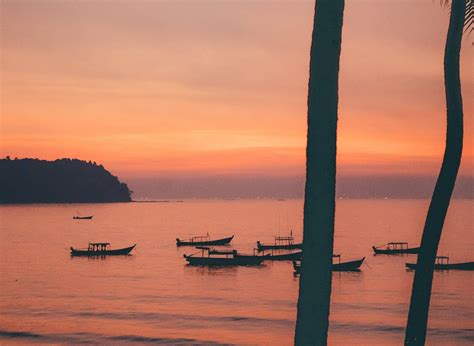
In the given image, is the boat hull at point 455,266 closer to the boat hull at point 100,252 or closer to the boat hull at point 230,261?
the boat hull at point 230,261

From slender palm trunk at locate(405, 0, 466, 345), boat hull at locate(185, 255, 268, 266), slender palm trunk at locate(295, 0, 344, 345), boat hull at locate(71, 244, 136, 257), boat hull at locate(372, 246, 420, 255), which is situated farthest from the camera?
boat hull at locate(372, 246, 420, 255)

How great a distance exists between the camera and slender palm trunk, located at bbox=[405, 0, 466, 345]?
795 centimetres

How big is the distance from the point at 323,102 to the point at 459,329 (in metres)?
36.0

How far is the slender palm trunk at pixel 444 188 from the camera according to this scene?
7945 mm

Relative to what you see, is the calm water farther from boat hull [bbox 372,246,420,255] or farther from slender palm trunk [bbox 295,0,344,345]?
slender palm trunk [bbox 295,0,344,345]

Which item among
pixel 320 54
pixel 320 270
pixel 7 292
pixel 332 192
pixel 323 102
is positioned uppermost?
pixel 320 54

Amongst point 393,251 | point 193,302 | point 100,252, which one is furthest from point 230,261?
point 393,251

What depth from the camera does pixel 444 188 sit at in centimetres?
795

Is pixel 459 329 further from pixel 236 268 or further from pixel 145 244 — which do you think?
pixel 145 244

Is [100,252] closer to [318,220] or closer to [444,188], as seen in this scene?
[444,188]

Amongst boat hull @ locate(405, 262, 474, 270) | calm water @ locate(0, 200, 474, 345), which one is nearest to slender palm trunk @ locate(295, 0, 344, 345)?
calm water @ locate(0, 200, 474, 345)

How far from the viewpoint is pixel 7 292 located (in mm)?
53875

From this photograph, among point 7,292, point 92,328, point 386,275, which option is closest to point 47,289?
point 7,292

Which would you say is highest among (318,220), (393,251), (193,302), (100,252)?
(318,220)
